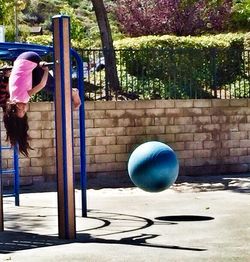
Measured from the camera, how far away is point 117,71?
1524 centimetres

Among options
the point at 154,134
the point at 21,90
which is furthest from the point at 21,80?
the point at 154,134

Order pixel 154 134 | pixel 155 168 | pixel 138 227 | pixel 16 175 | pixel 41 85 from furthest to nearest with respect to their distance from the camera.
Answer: pixel 154 134 < pixel 16 175 < pixel 155 168 < pixel 138 227 < pixel 41 85

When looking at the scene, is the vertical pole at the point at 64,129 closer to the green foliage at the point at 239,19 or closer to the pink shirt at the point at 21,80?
the pink shirt at the point at 21,80

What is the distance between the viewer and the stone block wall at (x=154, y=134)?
14016 millimetres

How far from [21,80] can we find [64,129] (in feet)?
2.42

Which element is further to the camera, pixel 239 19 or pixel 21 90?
pixel 239 19

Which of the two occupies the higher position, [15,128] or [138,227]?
[15,128]

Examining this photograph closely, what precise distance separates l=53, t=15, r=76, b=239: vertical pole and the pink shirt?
36cm

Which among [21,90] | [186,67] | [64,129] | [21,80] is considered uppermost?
[186,67]

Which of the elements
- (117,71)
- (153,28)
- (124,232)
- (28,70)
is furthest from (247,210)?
(153,28)

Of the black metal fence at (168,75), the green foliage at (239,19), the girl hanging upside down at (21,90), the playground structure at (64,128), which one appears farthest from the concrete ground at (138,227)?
the green foliage at (239,19)

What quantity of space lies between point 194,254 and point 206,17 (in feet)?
63.4

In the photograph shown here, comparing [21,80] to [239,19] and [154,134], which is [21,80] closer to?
[154,134]

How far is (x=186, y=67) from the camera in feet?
51.6
